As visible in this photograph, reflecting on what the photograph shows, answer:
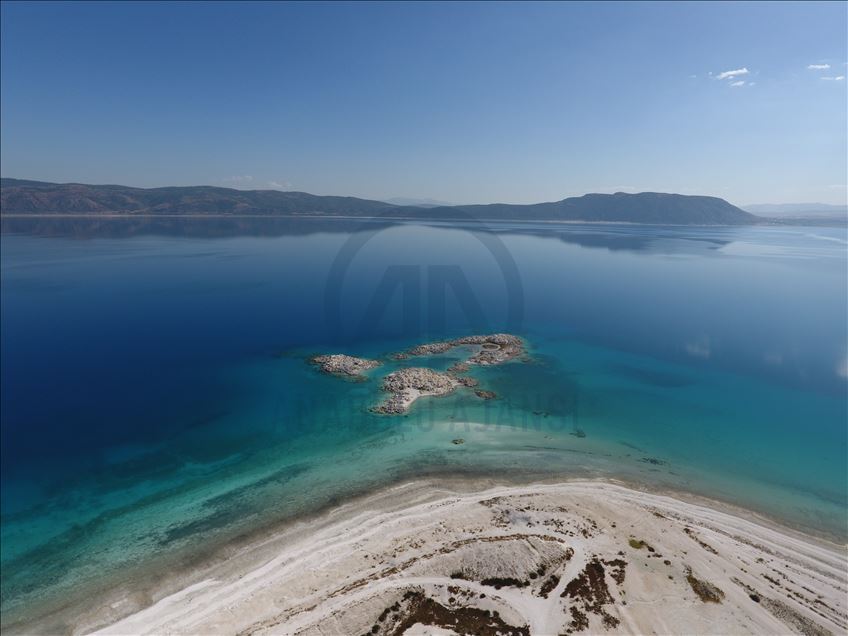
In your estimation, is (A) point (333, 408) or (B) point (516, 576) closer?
(B) point (516, 576)

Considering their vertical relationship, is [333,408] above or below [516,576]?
above

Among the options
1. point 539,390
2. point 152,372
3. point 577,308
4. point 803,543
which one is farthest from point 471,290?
point 803,543

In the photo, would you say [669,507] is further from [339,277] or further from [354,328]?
[339,277]

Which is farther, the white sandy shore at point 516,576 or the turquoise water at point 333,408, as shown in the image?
the turquoise water at point 333,408

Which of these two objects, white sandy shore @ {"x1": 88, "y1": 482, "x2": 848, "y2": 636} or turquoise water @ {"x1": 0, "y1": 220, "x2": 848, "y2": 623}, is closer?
white sandy shore @ {"x1": 88, "y1": 482, "x2": 848, "y2": 636}

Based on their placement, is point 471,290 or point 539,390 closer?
point 539,390
